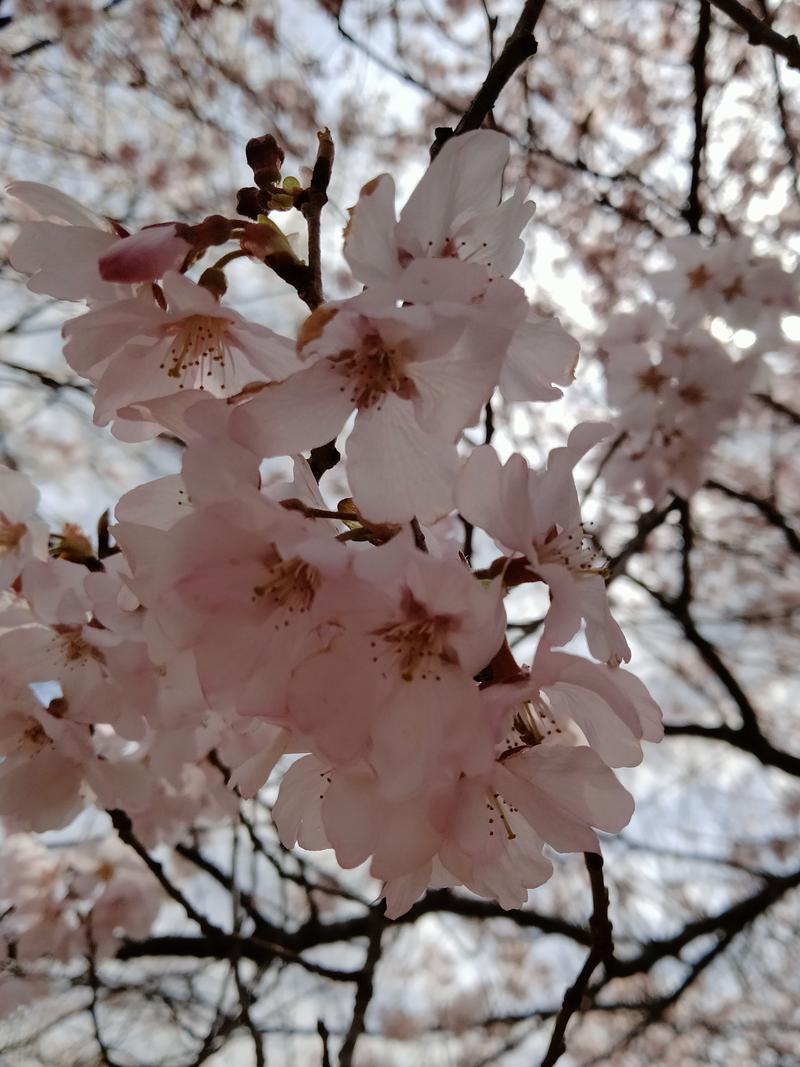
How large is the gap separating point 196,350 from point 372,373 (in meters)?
0.23

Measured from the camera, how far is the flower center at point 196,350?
2.84 ft

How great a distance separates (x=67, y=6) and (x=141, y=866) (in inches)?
163

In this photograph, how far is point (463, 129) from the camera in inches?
41.3

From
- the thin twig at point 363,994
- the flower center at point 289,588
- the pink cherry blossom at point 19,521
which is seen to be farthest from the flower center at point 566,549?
the thin twig at point 363,994

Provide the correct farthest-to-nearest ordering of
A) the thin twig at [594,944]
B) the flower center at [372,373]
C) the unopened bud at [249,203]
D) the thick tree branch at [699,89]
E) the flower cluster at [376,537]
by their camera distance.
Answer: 1. the thick tree branch at [699,89]
2. the thin twig at [594,944]
3. the unopened bud at [249,203]
4. the flower center at [372,373]
5. the flower cluster at [376,537]

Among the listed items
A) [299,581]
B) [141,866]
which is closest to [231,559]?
[299,581]

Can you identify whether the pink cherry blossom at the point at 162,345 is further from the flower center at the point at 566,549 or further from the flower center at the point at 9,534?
the flower center at the point at 9,534

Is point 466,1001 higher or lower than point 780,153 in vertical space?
lower

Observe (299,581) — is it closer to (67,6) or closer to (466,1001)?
(67,6)

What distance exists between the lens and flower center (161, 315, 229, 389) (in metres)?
0.87

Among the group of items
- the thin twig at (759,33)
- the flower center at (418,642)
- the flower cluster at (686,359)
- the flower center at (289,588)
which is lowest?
the flower center at (418,642)

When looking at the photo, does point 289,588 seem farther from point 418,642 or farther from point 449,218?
point 449,218

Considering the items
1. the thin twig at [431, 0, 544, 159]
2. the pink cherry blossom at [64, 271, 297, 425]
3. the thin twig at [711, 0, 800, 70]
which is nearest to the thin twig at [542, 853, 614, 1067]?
the pink cherry blossom at [64, 271, 297, 425]

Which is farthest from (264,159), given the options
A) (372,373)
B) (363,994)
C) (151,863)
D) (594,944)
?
(363,994)
